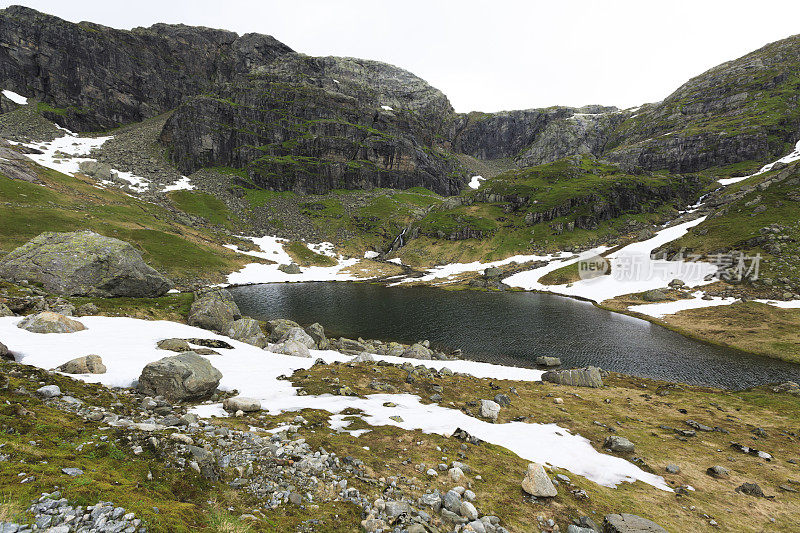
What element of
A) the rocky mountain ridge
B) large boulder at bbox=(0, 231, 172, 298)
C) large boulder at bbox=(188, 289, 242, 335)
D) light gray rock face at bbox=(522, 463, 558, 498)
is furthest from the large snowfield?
the rocky mountain ridge

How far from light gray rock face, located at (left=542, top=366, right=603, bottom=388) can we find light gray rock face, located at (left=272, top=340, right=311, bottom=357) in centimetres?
2537

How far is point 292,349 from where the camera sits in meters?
27.0

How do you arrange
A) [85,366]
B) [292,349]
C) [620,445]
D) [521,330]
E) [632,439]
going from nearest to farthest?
[85,366] → [620,445] → [632,439] → [292,349] → [521,330]

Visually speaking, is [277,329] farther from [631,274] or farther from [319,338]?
[631,274]

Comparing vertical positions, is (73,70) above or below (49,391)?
above

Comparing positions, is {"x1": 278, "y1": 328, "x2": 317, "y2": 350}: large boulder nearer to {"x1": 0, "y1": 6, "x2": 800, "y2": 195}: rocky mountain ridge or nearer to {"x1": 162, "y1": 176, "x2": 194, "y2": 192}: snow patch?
{"x1": 162, "y1": 176, "x2": 194, "y2": 192}: snow patch

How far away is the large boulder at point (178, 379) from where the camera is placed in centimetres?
1352

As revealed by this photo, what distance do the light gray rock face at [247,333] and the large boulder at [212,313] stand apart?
0.64 m

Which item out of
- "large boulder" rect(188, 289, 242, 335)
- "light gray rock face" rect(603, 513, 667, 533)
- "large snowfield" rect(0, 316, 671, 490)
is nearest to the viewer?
"light gray rock face" rect(603, 513, 667, 533)

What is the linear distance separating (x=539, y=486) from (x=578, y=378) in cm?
2481

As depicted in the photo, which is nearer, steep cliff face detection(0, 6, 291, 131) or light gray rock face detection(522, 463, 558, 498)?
light gray rock face detection(522, 463, 558, 498)

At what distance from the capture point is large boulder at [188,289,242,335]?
2959cm

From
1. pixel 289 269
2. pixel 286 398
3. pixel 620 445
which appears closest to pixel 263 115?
pixel 289 269

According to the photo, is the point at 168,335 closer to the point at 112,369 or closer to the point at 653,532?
the point at 112,369
